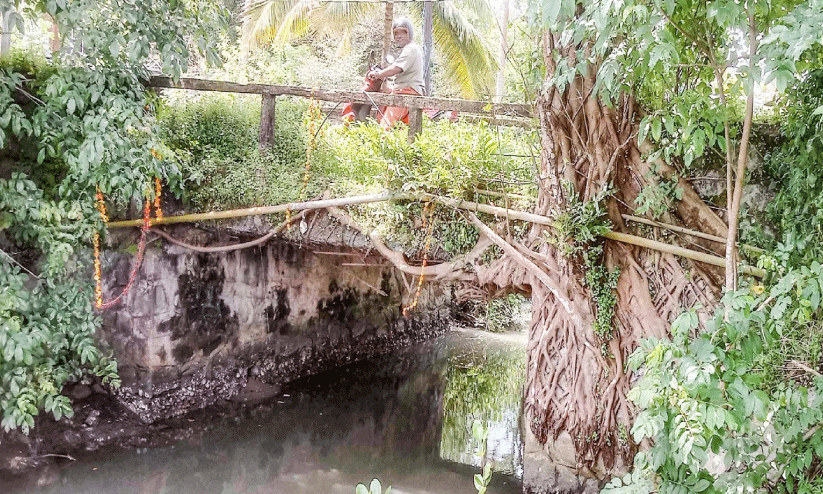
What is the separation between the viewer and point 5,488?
4922 mm

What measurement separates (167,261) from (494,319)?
671cm

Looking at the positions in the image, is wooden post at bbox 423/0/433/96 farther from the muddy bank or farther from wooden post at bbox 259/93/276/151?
the muddy bank

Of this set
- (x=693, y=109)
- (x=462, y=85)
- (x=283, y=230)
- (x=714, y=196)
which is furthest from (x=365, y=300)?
(x=693, y=109)

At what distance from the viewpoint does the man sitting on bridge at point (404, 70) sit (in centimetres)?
626

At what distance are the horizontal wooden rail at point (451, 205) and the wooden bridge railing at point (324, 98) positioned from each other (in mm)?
626

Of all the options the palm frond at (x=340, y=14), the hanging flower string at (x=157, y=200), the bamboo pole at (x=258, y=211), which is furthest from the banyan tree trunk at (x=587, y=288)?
the palm frond at (x=340, y=14)

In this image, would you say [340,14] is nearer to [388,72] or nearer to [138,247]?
[388,72]

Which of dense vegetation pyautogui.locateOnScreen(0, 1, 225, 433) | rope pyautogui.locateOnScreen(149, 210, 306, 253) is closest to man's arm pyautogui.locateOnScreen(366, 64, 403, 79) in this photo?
rope pyautogui.locateOnScreen(149, 210, 306, 253)

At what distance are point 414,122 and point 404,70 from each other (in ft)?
3.50

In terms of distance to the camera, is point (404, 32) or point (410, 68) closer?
point (410, 68)

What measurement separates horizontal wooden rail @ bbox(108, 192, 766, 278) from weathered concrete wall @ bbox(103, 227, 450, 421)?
0.52 m

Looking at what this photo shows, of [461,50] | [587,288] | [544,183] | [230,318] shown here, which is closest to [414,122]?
[544,183]

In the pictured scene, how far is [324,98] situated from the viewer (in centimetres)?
564

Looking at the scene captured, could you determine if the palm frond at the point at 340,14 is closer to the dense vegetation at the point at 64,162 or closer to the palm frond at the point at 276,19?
the palm frond at the point at 276,19
